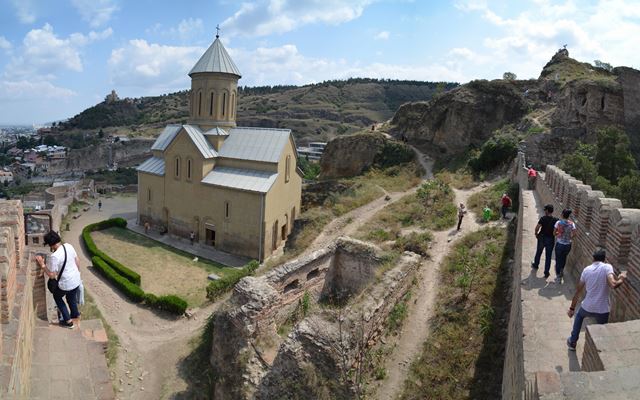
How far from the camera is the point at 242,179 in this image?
884 inches

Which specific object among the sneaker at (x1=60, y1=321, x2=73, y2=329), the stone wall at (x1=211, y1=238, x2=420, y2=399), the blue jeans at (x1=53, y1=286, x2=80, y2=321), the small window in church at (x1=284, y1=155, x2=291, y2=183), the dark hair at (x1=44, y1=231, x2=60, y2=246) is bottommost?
the stone wall at (x1=211, y1=238, x2=420, y2=399)

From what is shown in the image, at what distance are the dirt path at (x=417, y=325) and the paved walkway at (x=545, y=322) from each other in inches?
111

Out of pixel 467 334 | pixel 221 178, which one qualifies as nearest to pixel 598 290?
pixel 467 334

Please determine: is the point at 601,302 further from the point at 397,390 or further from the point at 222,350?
the point at 222,350

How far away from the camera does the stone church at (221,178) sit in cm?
2192

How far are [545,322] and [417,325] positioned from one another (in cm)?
429

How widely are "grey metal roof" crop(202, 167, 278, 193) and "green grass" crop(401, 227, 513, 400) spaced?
12005mm

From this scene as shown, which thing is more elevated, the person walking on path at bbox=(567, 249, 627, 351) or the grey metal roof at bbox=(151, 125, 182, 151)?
the grey metal roof at bbox=(151, 125, 182, 151)

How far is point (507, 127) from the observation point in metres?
27.7

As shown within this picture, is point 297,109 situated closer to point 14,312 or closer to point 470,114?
point 470,114

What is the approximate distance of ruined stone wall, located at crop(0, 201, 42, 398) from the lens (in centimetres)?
383

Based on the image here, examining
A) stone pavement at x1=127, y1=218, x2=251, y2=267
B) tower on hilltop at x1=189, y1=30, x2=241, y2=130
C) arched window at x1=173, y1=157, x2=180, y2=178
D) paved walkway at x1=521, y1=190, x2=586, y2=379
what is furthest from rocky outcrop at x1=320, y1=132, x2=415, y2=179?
paved walkway at x1=521, y1=190, x2=586, y2=379

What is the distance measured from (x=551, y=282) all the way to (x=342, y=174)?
26571mm

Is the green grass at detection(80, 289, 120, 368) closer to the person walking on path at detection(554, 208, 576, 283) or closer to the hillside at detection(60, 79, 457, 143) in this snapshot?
the person walking on path at detection(554, 208, 576, 283)
